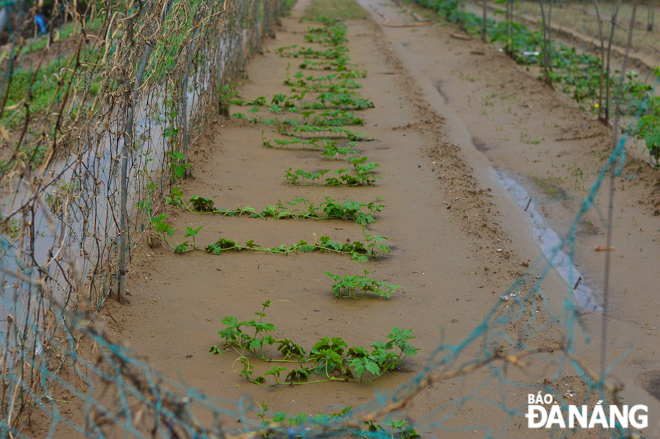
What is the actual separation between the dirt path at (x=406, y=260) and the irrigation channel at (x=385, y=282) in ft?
0.05

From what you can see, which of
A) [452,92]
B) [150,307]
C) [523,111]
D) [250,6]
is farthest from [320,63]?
[150,307]

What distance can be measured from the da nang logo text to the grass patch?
17.4 metres

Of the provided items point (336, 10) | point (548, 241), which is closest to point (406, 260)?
point (548, 241)

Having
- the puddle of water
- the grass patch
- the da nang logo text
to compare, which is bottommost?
the puddle of water

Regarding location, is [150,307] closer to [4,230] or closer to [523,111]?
[4,230]

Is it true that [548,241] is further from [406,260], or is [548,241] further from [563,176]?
[563,176]

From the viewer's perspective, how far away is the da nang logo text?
3.01 meters

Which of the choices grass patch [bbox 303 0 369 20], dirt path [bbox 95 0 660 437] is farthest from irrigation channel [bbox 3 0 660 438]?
grass patch [bbox 303 0 369 20]

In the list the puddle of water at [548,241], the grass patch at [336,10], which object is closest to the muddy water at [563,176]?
the puddle of water at [548,241]

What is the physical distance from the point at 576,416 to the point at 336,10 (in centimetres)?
1919

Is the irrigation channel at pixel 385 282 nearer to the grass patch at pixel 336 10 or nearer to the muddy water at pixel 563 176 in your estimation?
the muddy water at pixel 563 176

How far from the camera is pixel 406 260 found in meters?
4.84

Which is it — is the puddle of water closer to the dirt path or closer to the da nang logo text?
the dirt path

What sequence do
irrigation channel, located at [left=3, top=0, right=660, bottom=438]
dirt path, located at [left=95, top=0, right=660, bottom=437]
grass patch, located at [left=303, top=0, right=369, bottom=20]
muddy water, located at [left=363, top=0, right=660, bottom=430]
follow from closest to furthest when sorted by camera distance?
1. irrigation channel, located at [left=3, top=0, right=660, bottom=438]
2. dirt path, located at [left=95, top=0, right=660, bottom=437]
3. muddy water, located at [left=363, top=0, right=660, bottom=430]
4. grass patch, located at [left=303, top=0, right=369, bottom=20]
